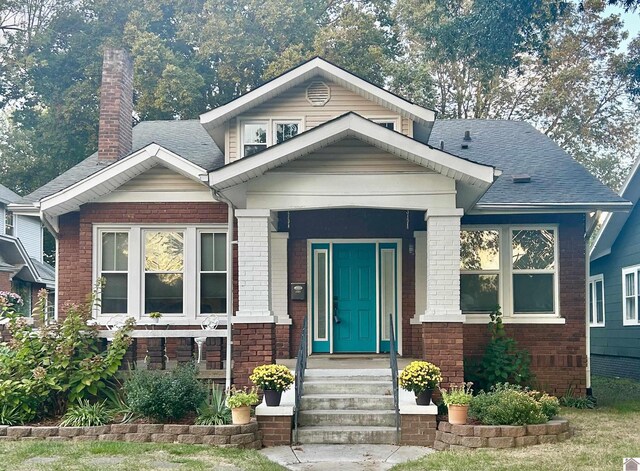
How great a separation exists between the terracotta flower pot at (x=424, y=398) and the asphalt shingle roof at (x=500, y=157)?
14.8ft

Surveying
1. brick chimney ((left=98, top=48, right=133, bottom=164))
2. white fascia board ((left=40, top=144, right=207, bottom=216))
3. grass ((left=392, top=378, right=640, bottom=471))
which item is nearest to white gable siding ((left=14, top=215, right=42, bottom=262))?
brick chimney ((left=98, top=48, right=133, bottom=164))

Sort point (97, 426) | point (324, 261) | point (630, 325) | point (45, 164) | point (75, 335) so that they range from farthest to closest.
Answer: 1. point (45, 164)
2. point (630, 325)
3. point (324, 261)
4. point (75, 335)
5. point (97, 426)

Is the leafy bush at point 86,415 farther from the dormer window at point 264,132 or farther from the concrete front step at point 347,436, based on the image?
the dormer window at point 264,132

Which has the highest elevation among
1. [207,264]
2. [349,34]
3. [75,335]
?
[349,34]

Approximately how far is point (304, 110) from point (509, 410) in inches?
280

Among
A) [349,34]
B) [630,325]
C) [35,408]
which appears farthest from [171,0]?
[35,408]

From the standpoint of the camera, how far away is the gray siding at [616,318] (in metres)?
18.5

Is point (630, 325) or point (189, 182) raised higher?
point (189, 182)

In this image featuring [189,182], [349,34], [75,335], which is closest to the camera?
[75,335]

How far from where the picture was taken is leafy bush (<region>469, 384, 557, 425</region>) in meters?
9.63

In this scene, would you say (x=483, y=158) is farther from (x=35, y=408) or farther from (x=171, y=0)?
(x=171, y=0)

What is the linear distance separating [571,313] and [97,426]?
860 cm

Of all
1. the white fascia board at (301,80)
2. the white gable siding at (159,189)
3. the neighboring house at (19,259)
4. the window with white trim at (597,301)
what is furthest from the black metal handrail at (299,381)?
the neighboring house at (19,259)

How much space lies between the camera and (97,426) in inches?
383
